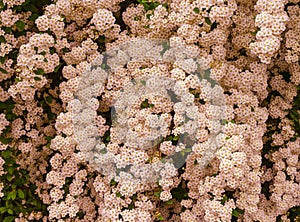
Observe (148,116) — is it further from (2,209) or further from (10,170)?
(2,209)

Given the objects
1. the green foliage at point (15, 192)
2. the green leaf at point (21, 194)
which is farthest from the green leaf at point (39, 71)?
the green leaf at point (21, 194)

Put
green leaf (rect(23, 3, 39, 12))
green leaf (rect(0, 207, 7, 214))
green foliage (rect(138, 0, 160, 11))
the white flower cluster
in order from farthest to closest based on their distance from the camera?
green leaf (rect(0, 207, 7, 214)), green leaf (rect(23, 3, 39, 12)), green foliage (rect(138, 0, 160, 11)), the white flower cluster

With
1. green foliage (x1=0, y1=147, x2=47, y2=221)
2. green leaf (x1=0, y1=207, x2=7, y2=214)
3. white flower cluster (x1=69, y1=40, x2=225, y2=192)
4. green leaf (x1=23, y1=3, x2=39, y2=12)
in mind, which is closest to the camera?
white flower cluster (x1=69, y1=40, x2=225, y2=192)

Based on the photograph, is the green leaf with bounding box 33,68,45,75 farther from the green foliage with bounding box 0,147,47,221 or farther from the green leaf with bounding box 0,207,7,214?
the green leaf with bounding box 0,207,7,214

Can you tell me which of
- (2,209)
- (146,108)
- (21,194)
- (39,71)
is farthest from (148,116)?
(2,209)

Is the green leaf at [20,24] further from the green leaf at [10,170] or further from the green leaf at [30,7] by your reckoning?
the green leaf at [10,170]

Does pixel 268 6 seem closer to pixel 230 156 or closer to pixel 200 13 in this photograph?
pixel 200 13

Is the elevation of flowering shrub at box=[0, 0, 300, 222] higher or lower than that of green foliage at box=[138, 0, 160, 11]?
lower

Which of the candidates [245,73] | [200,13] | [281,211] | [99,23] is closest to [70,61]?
[99,23]

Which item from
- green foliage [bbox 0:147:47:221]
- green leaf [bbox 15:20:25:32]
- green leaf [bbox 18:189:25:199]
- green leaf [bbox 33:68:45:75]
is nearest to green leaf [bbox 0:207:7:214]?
green foliage [bbox 0:147:47:221]
